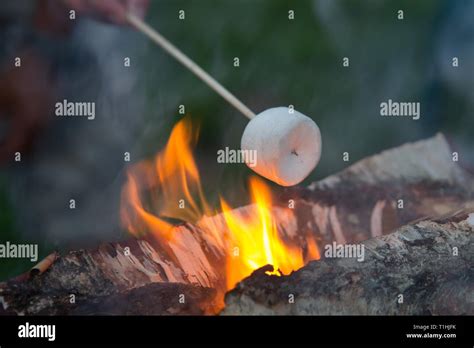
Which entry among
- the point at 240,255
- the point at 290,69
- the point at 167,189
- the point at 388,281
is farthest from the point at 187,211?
the point at 388,281

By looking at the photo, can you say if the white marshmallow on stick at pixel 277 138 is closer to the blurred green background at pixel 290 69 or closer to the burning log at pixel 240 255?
the blurred green background at pixel 290 69

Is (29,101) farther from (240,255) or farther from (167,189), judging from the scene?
(240,255)

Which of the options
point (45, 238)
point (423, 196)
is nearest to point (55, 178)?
point (45, 238)

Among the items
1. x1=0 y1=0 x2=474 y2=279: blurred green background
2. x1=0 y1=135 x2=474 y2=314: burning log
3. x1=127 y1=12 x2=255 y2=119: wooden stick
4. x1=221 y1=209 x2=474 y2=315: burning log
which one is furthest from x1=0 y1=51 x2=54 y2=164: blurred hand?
x1=221 y1=209 x2=474 y2=315: burning log

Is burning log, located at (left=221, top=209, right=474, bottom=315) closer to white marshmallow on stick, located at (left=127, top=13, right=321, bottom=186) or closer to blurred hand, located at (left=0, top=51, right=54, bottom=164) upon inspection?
white marshmallow on stick, located at (left=127, top=13, right=321, bottom=186)

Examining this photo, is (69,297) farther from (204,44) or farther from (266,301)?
(204,44)
